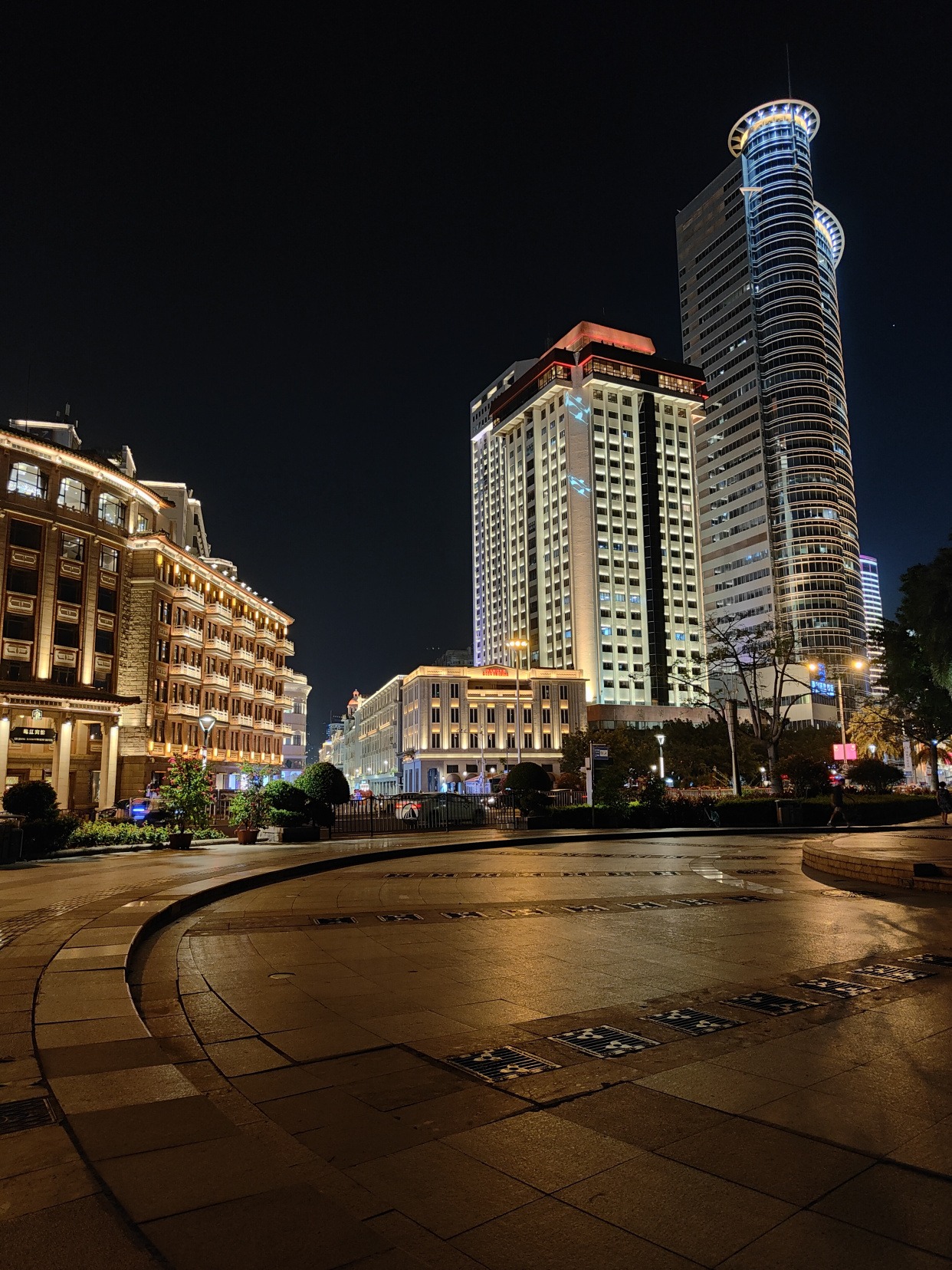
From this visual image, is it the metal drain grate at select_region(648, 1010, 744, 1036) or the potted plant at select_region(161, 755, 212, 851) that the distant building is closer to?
the potted plant at select_region(161, 755, 212, 851)

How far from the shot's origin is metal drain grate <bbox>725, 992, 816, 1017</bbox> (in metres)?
6.76

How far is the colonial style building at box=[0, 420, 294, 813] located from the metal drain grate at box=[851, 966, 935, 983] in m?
46.6

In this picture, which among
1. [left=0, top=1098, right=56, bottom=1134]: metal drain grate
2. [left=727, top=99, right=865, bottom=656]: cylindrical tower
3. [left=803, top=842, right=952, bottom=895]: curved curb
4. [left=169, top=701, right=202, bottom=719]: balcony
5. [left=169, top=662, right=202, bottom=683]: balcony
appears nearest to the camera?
[left=0, top=1098, right=56, bottom=1134]: metal drain grate

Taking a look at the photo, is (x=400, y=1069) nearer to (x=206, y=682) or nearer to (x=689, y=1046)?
(x=689, y=1046)

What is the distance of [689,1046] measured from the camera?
5.79m

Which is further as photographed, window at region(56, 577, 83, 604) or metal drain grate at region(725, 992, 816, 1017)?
window at region(56, 577, 83, 604)

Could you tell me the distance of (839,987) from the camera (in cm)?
758

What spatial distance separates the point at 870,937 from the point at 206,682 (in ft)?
204

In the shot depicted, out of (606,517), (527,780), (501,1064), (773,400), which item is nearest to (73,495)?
(527,780)

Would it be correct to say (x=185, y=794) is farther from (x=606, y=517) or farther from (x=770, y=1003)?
(x=606, y=517)

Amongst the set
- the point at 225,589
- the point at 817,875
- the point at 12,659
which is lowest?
the point at 817,875

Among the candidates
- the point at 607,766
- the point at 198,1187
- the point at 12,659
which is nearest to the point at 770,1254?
the point at 198,1187

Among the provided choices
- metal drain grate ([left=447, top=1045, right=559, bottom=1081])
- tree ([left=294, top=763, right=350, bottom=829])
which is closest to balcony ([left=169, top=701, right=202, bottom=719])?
tree ([left=294, top=763, right=350, bottom=829])

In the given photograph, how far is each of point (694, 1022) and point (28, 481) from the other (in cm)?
5446
